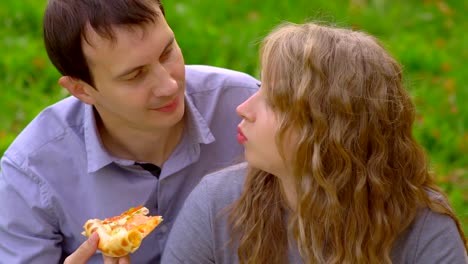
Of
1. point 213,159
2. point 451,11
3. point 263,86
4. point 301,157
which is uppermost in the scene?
point 263,86

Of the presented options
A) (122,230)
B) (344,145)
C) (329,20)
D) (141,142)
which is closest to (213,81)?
(141,142)

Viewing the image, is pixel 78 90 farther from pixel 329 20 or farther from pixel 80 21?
pixel 329 20

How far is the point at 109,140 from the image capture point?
2.89 meters

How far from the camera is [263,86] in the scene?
237 cm

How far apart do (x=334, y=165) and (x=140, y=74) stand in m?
0.66

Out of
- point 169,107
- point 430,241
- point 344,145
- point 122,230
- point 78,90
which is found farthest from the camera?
point 78,90

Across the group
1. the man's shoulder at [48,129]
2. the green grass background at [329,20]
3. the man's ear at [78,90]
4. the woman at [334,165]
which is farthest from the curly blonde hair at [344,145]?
the green grass background at [329,20]

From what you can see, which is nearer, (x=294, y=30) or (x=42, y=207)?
(x=294, y=30)

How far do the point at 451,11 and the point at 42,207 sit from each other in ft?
11.4

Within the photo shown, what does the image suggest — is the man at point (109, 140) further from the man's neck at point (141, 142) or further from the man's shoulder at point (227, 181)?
the man's shoulder at point (227, 181)

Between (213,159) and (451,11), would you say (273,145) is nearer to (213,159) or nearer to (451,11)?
(213,159)

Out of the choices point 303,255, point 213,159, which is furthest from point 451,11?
point 303,255

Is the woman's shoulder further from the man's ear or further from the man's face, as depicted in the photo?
the man's ear

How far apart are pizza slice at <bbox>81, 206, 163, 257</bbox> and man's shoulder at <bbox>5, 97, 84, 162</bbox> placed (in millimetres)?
326
